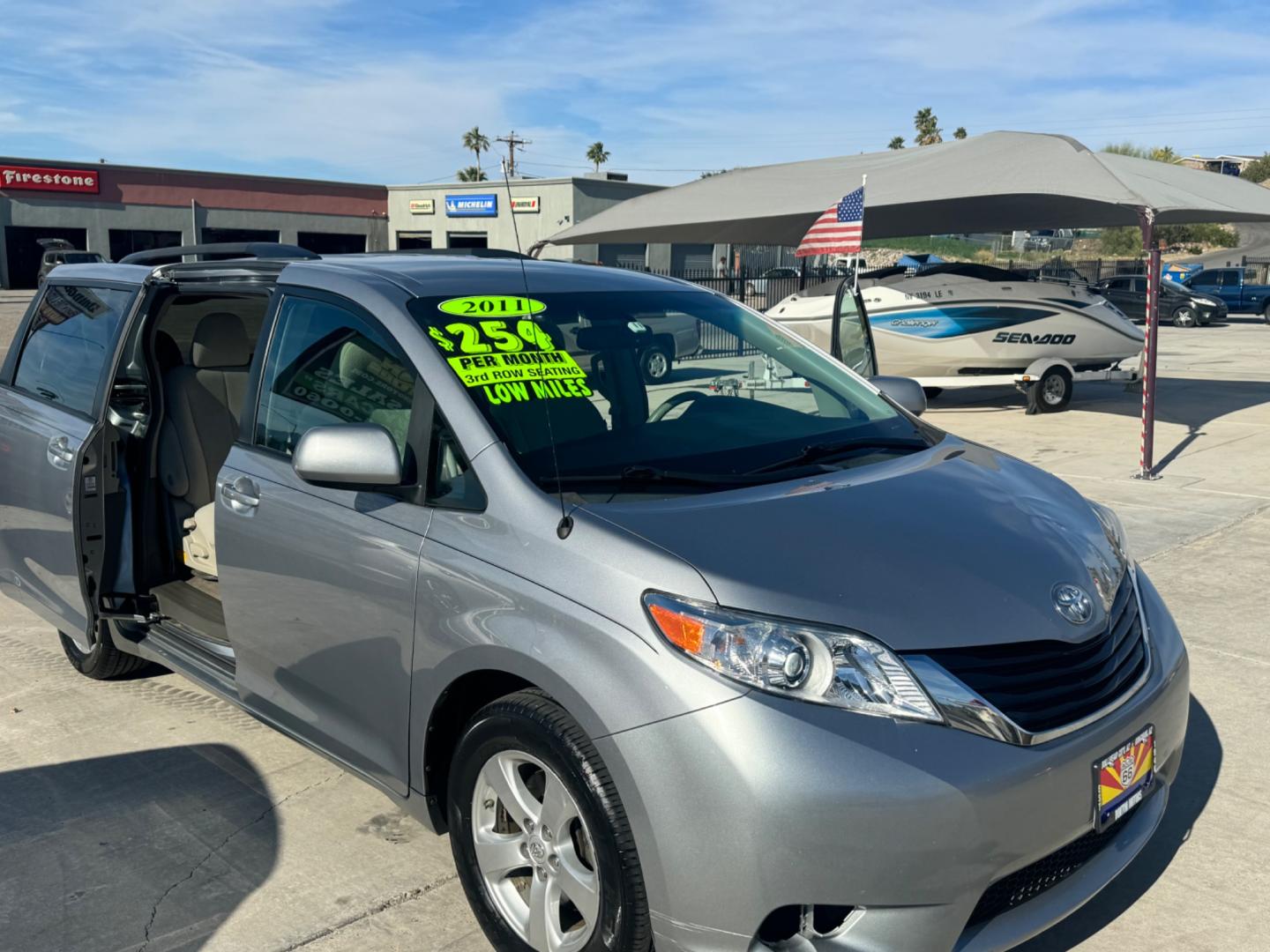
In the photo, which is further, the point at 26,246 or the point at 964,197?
the point at 26,246

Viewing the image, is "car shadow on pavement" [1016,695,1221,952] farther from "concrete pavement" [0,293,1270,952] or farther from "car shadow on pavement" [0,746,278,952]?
"car shadow on pavement" [0,746,278,952]

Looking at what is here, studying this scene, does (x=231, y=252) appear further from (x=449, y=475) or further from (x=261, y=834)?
(x=261, y=834)

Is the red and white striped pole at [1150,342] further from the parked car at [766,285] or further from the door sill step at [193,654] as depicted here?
the parked car at [766,285]

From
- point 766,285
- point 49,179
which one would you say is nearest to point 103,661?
point 766,285

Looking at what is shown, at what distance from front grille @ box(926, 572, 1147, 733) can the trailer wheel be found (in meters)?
12.3

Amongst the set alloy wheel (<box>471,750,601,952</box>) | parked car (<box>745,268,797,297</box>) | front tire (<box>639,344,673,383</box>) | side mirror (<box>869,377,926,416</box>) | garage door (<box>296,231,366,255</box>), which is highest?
garage door (<box>296,231,366,255</box>)

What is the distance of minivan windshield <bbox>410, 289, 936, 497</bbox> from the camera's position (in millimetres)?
3064

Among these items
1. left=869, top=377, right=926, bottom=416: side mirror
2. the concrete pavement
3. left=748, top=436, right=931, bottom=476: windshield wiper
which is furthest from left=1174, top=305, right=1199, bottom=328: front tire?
left=748, top=436, right=931, bottom=476: windshield wiper

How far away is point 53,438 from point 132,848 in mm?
1876

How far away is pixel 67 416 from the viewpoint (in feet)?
15.2

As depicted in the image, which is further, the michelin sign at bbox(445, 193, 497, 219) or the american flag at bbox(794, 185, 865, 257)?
the michelin sign at bbox(445, 193, 497, 219)

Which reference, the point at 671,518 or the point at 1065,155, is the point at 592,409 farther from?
the point at 1065,155

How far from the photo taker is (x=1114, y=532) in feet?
11.3

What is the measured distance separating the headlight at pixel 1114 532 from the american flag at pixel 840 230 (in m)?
8.45
